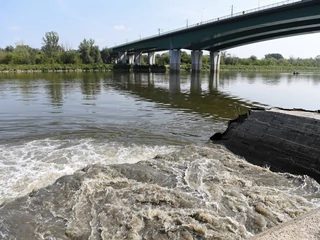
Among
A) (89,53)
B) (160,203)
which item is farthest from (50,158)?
(89,53)

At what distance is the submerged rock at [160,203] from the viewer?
4.87 meters

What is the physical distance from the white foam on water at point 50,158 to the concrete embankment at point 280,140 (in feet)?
8.90

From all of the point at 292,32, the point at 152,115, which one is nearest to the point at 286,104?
the point at 152,115

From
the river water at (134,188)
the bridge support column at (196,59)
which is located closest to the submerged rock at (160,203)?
the river water at (134,188)

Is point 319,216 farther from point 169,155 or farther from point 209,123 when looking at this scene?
point 209,123

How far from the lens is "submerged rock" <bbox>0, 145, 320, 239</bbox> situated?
16.0ft

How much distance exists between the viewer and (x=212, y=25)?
170 feet

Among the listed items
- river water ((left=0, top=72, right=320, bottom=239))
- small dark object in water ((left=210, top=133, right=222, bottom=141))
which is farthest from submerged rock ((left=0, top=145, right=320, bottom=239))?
small dark object in water ((left=210, top=133, right=222, bottom=141))

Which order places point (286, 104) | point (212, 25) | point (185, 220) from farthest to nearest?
point (212, 25), point (286, 104), point (185, 220)

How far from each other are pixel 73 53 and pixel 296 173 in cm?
9966

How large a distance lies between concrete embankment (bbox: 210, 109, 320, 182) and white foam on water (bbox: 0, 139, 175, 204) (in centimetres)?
271

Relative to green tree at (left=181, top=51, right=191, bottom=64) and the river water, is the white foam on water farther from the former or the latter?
green tree at (left=181, top=51, right=191, bottom=64)

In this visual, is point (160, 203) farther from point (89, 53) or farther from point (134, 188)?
point (89, 53)

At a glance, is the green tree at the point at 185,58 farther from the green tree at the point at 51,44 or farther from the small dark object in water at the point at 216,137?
the small dark object in water at the point at 216,137
